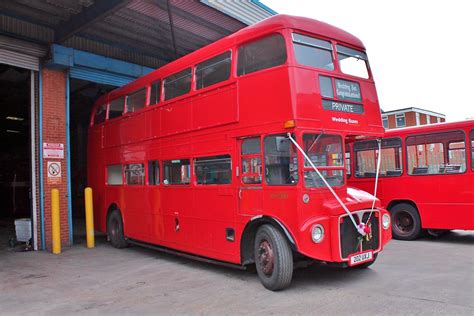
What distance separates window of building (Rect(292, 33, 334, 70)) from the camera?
6.16 m

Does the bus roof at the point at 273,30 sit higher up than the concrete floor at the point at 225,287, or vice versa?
the bus roof at the point at 273,30

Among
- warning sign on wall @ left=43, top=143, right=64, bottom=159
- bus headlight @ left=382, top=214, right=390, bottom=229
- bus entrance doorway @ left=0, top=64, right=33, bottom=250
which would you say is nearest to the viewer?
bus headlight @ left=382, top=214, right=390, bottom=229

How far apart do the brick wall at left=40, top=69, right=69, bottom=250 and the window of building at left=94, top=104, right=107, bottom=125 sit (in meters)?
0.98

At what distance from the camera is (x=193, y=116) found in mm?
7703

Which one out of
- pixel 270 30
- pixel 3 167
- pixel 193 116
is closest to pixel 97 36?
pixel 193 116

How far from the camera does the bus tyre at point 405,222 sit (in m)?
10.2

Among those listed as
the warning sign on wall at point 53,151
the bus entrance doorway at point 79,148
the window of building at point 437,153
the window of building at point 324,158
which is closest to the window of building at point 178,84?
the window of building at point 324,158

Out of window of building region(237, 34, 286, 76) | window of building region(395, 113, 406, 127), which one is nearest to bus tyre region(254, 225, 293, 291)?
window of building region(237, 34, 286, 76)

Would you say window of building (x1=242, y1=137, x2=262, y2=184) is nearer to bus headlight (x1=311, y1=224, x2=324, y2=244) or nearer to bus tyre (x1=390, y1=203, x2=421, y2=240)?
bus headlight (x1=311, y1=224, x2=324, y2=244)

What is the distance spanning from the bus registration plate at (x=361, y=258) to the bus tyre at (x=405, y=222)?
14.4 feet

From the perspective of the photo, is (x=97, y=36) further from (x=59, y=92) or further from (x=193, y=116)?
(x=193, y=116)

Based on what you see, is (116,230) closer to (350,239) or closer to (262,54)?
(262,54)

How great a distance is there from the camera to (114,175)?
1075 cm

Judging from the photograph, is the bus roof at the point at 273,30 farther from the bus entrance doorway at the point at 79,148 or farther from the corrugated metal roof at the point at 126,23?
the bus entrance doorway at the point at 79,148
